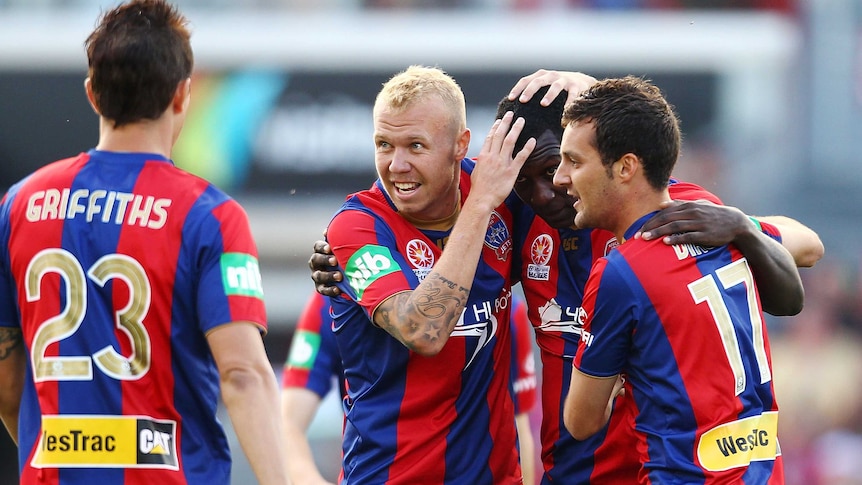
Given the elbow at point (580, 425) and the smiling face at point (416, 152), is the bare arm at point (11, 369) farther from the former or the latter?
the elbow at point (580, 425)

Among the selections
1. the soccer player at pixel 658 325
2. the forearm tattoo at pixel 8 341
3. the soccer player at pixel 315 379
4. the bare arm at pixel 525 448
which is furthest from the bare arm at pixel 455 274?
the soccer player at pixel 315 379

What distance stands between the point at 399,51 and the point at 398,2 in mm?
694

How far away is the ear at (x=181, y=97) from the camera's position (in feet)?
13.0

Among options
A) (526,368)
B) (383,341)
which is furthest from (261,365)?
(526,368)

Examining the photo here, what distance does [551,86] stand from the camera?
453cm

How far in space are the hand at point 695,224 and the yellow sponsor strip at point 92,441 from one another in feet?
5.90

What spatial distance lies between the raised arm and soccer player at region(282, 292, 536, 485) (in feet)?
7.58

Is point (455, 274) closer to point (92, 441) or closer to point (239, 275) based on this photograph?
point (239, 275)

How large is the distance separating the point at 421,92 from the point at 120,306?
1428mm

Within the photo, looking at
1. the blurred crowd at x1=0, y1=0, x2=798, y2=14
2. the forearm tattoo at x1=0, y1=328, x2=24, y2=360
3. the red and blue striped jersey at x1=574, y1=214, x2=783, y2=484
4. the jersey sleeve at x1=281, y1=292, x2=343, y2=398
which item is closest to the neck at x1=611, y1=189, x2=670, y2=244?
the red and blue striped jersey at x1=574, y1=214, x2=783, y2=484

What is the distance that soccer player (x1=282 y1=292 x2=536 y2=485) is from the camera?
6.33m

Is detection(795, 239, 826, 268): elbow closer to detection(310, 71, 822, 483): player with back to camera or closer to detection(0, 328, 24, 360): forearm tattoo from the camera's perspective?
A: detection(310, 71, 822, 483): player with back to camera

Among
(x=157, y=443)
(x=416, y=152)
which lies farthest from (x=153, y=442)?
(x=416, y=152)

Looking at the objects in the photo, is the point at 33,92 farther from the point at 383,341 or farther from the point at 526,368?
the point at 383,341
